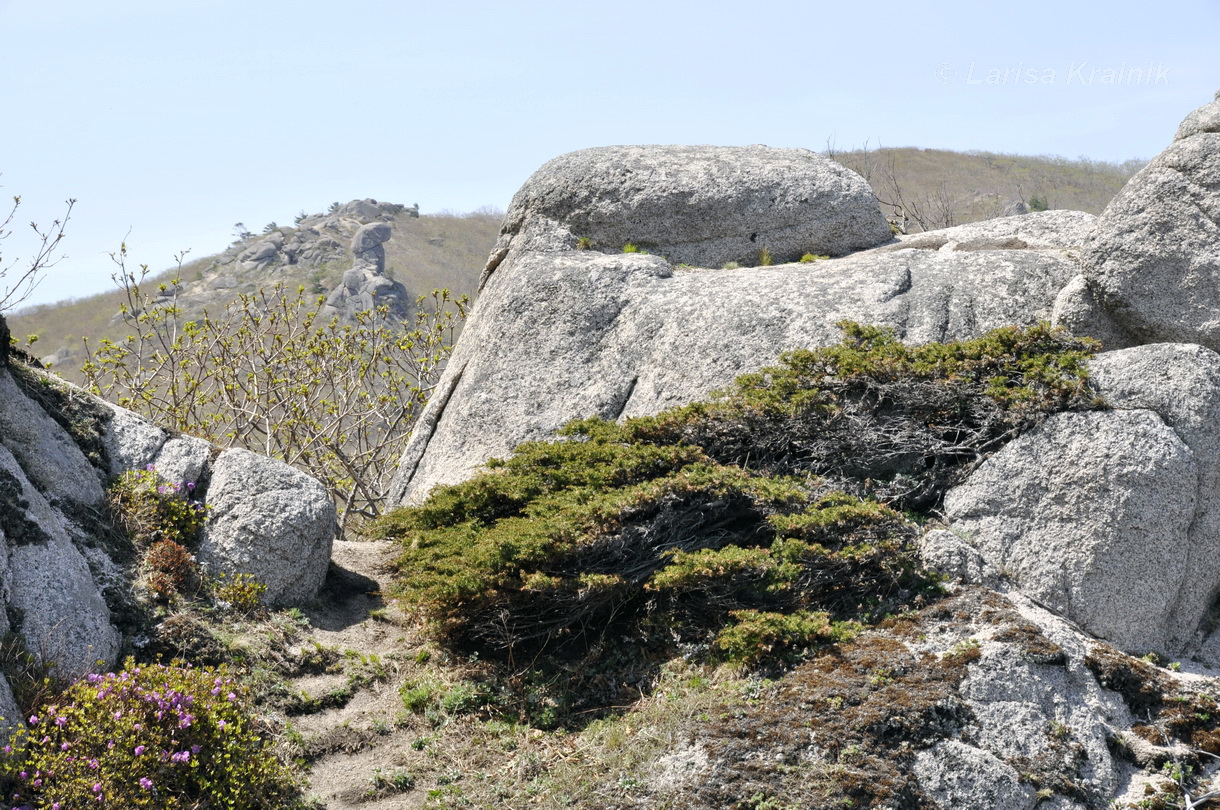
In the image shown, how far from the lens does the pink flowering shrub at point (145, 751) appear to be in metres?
5.32

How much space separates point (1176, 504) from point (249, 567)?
7.19 m

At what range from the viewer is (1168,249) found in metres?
7.99

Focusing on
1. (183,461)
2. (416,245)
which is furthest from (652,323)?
(416,245)

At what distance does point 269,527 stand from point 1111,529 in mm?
6599

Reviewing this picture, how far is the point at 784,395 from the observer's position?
26.4 ft

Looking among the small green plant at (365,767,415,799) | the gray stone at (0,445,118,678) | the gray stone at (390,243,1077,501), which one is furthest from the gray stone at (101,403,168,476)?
the small green plant at (365,767,415,799)

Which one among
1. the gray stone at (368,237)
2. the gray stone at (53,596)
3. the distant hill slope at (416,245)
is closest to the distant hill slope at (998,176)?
the distant hill slope at (416,245)

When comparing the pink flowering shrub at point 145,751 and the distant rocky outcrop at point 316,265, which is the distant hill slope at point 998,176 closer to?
the distant rocky outcrop at point 316,265

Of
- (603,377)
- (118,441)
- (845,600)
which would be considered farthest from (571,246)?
(845,600)

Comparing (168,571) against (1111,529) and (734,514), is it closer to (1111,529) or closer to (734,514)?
(734,514)

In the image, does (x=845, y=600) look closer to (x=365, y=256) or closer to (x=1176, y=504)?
(x=1176, y=504)

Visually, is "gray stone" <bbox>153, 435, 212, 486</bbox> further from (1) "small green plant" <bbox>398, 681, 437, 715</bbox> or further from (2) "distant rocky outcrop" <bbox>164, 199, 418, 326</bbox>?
(2) "distant rocky outcrop" <bbox>164, 199, 418, 326</bbox>

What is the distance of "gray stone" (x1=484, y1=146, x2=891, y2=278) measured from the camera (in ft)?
38.8

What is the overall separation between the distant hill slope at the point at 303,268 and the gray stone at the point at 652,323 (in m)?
36.0
